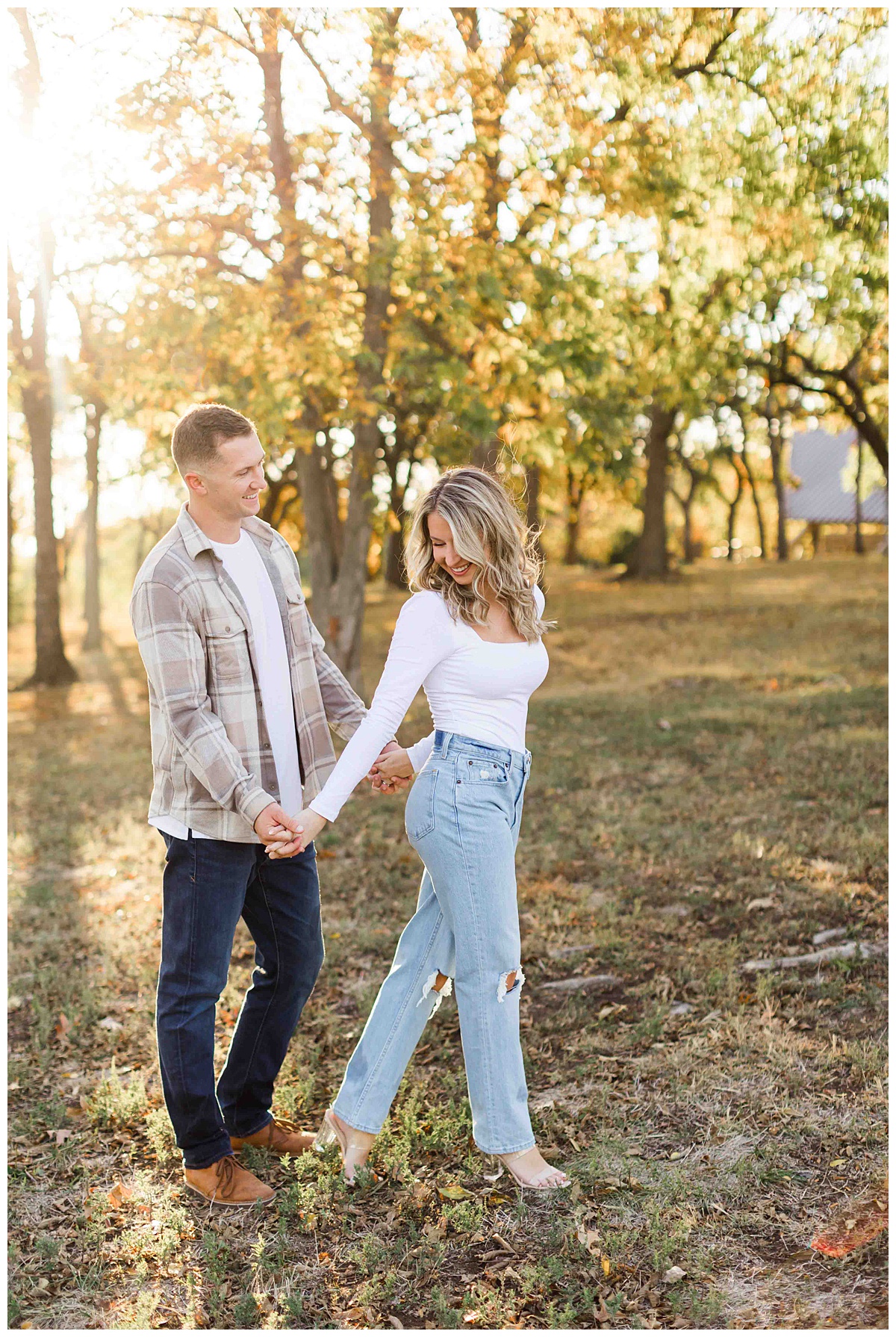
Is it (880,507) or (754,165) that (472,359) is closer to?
(754,165)

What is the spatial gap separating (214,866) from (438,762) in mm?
Answer: 756

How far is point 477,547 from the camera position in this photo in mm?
3383

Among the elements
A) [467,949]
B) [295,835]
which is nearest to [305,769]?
[295,835]

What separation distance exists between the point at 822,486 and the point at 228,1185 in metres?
61.7

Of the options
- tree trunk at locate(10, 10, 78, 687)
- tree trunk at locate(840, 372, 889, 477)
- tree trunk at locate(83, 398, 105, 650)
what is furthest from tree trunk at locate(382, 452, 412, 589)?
tree trunk at locate(840, 372, 889, 477)

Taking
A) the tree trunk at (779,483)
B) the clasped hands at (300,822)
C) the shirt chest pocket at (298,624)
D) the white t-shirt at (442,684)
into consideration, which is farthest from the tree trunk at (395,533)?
the white t-shirt at (442,684)

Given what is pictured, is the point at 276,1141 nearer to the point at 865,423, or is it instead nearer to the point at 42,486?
the point at 42,486

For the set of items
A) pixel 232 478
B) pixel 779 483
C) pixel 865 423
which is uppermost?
pixel 779 483

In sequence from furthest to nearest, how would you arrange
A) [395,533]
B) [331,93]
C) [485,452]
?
[395,533]
[485,452]
[331,93]

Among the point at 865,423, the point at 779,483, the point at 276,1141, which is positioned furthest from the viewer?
the point at 779,483

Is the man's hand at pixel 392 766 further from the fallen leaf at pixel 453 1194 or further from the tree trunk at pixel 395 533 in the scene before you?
the tree trunk at pixel 395 533

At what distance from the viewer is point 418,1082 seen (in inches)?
175

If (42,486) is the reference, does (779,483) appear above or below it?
above

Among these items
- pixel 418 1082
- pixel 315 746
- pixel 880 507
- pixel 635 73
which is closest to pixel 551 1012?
pixel 418 1082
